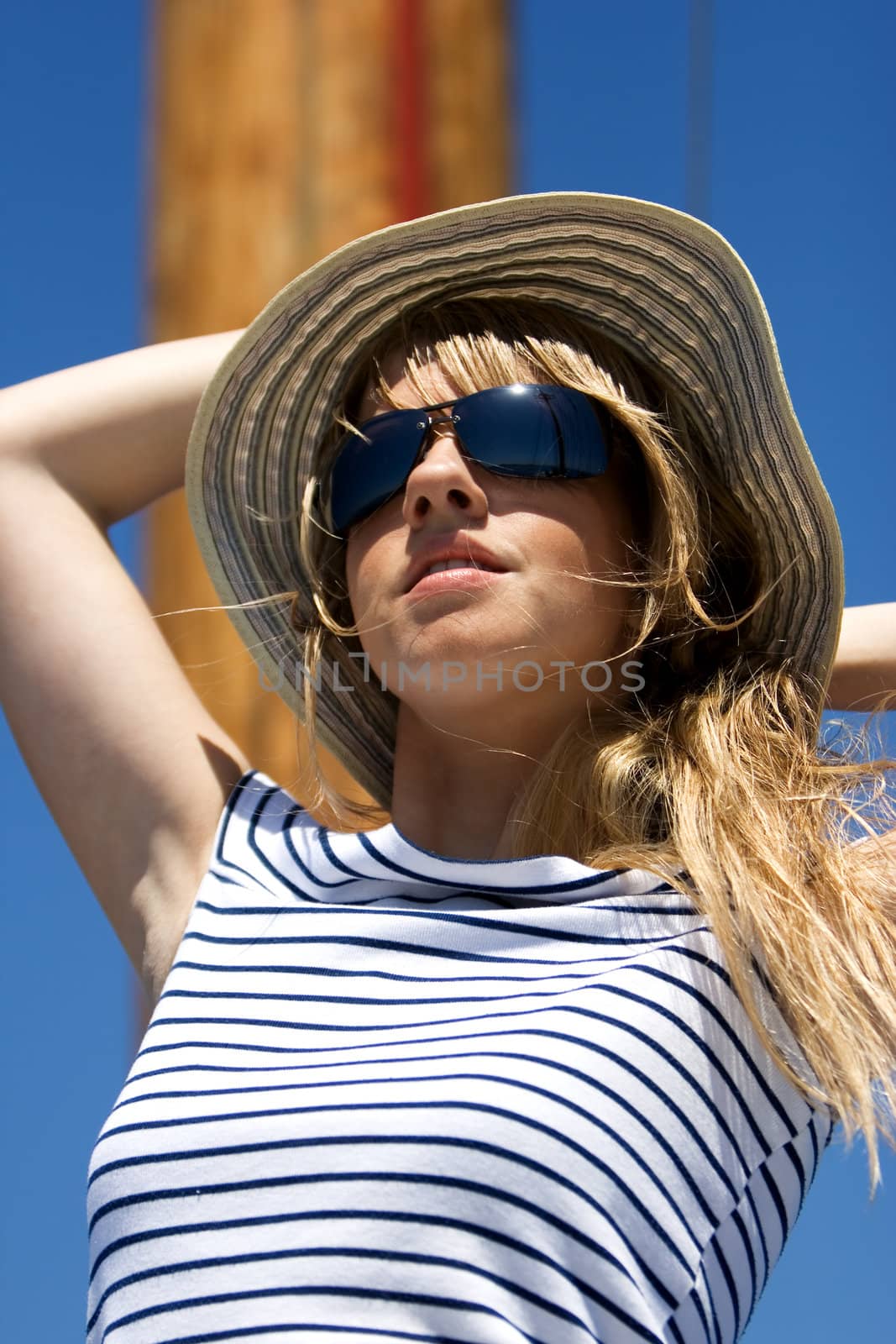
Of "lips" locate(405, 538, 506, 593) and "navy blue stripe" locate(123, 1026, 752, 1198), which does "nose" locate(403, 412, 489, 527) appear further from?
"navy blue stripe" locate(123, 1026, 752, 1198)

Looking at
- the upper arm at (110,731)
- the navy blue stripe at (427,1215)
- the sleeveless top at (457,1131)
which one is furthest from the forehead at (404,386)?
the navy blue stripe at (427,1215)

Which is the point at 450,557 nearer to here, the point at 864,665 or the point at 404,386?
the point at 404,386

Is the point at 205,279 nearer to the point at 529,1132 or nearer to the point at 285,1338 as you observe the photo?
the point at 529,1132

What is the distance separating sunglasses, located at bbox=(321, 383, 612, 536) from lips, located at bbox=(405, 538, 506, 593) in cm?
9

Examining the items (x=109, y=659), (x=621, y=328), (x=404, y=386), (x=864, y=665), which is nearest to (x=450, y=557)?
(x=404, y=386)

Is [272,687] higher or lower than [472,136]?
lower

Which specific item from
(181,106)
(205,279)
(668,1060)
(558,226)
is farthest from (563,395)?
(668,1060)

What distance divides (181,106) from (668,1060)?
3.89 ft

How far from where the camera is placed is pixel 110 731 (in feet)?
5.30

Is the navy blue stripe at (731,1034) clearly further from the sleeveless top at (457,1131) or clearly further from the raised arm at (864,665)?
the raised arm at (864,665)

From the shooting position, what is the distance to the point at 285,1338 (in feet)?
3.59

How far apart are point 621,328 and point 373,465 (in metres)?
0.33

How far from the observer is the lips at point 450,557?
139 centimetres

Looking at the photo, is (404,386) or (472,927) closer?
(472,927)
